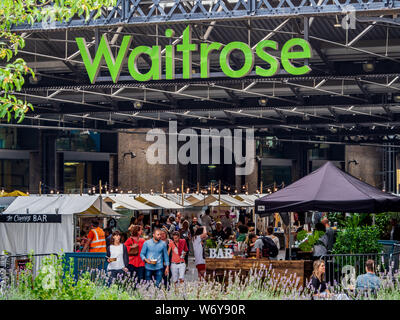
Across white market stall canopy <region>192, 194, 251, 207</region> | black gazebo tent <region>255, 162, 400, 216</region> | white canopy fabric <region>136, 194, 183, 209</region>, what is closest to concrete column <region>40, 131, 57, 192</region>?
white market stall canopy <region>192, 194, 251, 207</region>

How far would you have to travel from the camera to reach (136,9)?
61.6 feet

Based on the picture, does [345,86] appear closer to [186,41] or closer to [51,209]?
[186,41]

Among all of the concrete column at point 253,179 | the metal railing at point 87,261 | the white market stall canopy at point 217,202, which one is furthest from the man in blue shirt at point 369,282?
the concrete column at point 253,179

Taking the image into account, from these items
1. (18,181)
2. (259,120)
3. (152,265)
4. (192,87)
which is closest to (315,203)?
(152,265)

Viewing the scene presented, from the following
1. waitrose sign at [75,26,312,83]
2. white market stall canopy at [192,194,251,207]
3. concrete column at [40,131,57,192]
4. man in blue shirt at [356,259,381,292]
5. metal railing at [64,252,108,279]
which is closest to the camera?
man in blue shirt at [356,259,381,292]

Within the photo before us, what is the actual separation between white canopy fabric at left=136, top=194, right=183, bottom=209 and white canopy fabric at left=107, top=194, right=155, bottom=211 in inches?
34.9

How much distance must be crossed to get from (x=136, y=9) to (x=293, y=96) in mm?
15488

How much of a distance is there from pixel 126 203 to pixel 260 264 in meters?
14.9

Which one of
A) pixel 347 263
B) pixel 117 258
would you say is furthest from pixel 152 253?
pixel 347 263

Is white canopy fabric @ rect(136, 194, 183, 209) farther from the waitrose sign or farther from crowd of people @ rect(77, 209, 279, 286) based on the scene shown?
crowd of people @ rect(77, 209, 279, 286)

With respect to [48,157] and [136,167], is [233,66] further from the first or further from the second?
[136,167]

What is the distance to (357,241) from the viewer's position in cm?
1588

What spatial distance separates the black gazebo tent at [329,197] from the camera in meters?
15.0

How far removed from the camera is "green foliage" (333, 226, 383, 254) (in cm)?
1584
